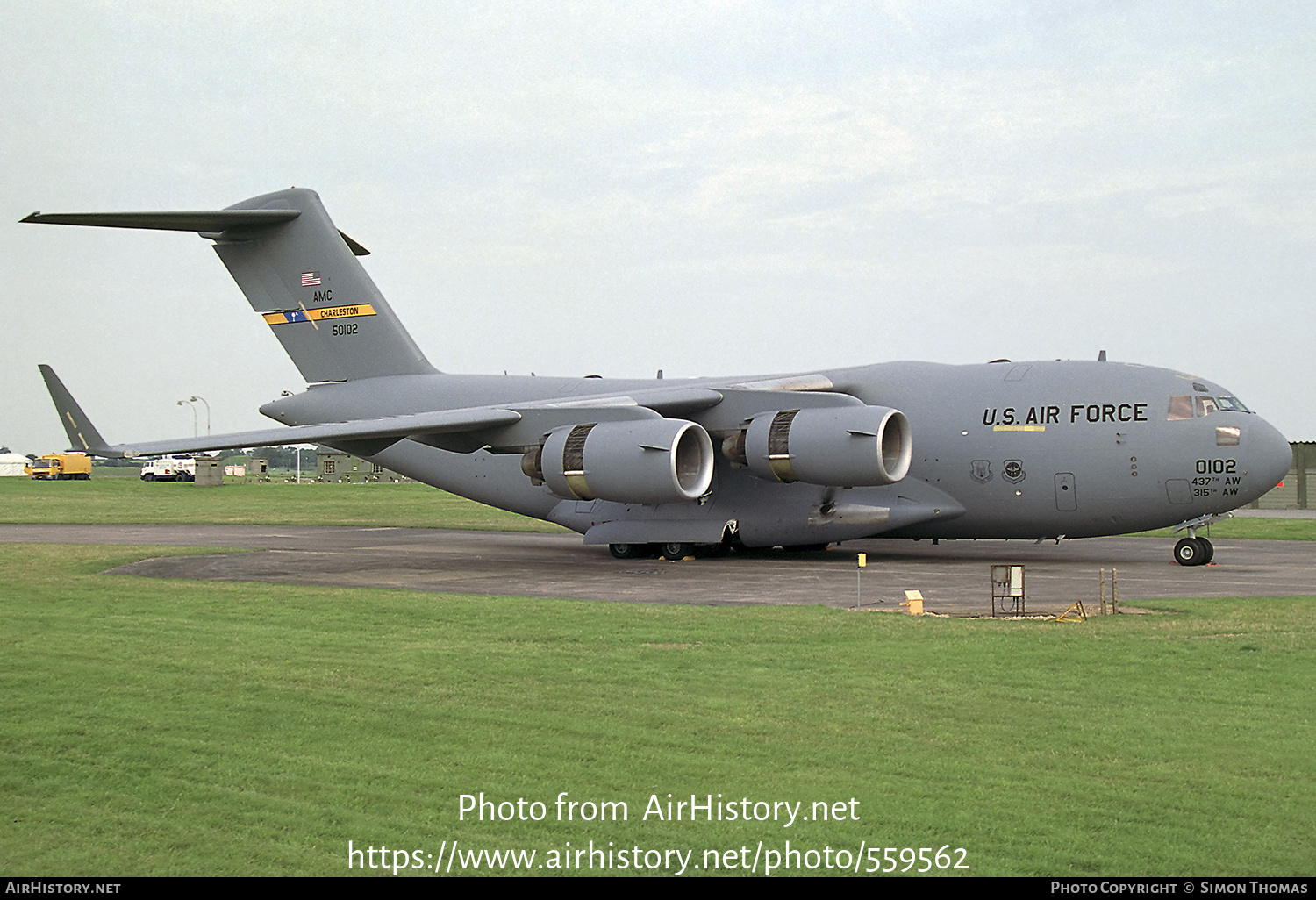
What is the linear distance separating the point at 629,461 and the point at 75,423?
28.2ft

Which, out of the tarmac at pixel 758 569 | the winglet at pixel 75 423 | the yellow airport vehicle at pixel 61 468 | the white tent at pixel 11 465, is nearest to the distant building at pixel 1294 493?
→ the tarmac at pixel 758 569

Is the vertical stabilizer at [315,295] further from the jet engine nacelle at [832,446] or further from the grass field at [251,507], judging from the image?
the jet engine nacelle at [832,446]

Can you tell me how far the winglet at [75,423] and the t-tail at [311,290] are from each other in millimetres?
5468

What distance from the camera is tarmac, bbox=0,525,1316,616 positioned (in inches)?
577

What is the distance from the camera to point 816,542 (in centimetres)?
2094

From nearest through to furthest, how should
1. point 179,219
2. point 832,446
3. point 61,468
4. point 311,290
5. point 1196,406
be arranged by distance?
point 832,446 < point 1196,406 < point 179,219 < point 311,290 < point 61,468

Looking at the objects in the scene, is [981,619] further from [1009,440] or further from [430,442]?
[430,442]

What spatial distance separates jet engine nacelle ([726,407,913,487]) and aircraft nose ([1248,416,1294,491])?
202 inches

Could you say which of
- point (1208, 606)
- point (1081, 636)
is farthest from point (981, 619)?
point (1208, 606)

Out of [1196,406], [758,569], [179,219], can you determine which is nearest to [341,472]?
[179,219]

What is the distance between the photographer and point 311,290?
24406 millimetres

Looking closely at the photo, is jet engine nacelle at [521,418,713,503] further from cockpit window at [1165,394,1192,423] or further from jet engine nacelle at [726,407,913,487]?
cockpit window at [1165,394,1192,423]

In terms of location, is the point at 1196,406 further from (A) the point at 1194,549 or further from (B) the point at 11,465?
(B) the point at 11,465
